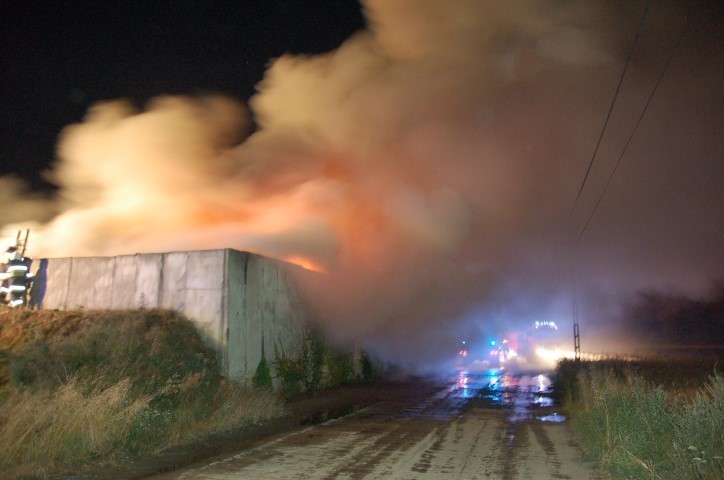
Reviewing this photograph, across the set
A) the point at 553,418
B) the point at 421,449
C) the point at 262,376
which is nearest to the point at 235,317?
the point at 262,376

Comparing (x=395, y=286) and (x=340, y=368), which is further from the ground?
(x=395, y=286)

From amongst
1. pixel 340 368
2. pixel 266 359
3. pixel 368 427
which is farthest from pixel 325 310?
pixel 368 427

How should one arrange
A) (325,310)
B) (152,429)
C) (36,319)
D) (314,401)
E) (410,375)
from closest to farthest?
(152,429)
(36,319)
(314,401)
(325,310)
(410,375)

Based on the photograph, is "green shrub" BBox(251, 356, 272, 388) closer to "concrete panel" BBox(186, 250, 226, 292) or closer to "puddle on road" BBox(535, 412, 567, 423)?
"concrete panel" BBox(186, 250, 226, 292)

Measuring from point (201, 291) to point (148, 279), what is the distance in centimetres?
169

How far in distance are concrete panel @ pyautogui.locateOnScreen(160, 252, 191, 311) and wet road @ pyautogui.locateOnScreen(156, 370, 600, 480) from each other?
17.5 ft

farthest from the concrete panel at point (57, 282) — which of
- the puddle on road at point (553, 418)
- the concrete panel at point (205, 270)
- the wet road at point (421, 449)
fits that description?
the puddle on road at point (553, 418)

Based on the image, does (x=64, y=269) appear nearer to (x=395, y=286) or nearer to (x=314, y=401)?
(x=314, y=401)

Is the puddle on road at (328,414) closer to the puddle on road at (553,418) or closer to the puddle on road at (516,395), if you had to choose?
the puddle on road at (516,395)

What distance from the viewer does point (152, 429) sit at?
833 cm

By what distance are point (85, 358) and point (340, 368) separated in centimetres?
1070

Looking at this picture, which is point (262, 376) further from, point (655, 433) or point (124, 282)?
point (655, 433)

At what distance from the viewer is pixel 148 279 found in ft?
45.5

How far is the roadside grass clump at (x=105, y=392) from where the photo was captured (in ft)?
22.7
